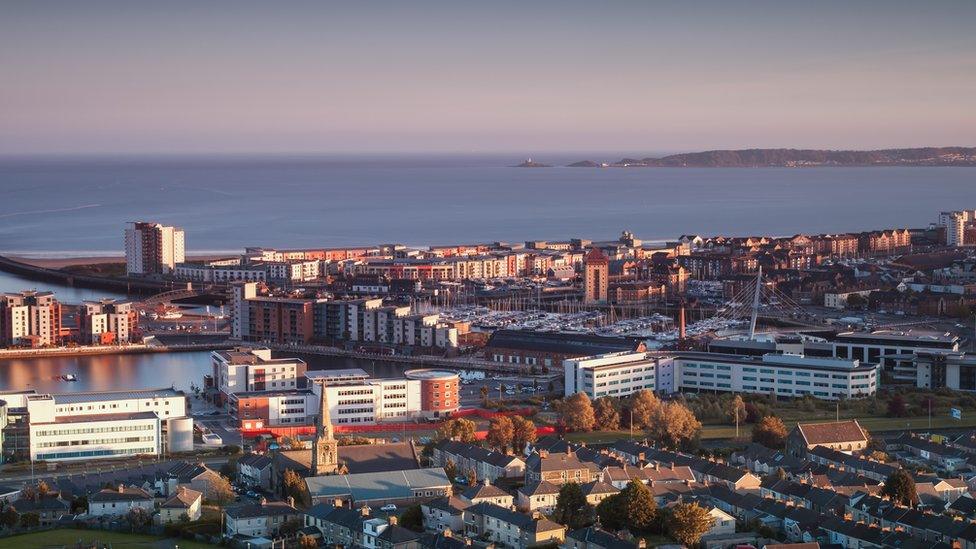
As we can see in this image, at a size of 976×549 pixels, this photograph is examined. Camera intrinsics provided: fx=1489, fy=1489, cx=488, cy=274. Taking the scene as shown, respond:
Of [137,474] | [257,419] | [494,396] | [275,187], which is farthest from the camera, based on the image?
[275,187]

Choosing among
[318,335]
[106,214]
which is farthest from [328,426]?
[106,214]

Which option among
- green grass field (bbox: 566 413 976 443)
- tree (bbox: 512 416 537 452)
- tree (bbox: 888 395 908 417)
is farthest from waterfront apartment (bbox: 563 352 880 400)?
tree (bbox: 512 416 537 452)

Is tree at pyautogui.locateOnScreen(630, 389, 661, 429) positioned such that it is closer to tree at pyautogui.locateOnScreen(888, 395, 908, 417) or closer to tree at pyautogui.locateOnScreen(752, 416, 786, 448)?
tree at pyautogui.locateOnScreen(752, 416, 786, 448)

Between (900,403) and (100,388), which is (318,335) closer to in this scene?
(100,388)

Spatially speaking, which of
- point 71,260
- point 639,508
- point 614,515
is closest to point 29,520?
point 614,515

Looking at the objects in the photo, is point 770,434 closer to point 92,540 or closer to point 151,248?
point 92,540
